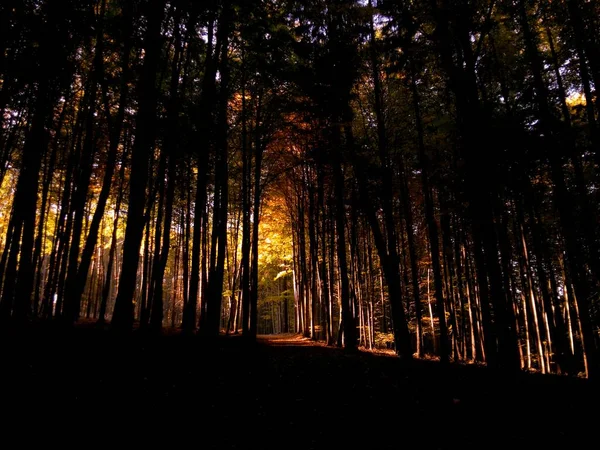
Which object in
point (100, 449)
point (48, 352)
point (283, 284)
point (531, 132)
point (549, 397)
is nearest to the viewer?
point (100, 449)

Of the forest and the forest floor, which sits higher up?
the forest

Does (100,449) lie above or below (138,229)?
below

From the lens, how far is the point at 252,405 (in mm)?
4840

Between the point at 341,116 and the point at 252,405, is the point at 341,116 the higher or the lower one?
the higher one

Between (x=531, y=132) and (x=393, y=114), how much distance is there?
540cm

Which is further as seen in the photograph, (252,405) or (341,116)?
(341,116)

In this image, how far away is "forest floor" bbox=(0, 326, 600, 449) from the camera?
11.5ft

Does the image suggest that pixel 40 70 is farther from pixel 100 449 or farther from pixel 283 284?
pixel 283 284

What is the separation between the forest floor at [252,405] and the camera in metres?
3.51

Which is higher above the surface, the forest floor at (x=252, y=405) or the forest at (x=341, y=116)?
the forest at (x=341, y=116)

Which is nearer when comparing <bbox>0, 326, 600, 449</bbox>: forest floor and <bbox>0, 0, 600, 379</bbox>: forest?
<bbox>0, 326, 600, 449</bbox>: forest floor

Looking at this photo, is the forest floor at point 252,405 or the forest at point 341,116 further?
the forest at point 341,116

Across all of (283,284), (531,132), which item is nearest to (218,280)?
(531,132)

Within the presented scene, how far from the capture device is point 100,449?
2943 millimetres
